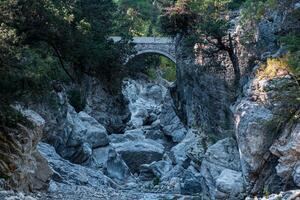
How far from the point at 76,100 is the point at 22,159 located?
15901 millimetres

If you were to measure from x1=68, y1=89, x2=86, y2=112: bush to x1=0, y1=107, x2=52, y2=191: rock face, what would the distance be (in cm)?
1400

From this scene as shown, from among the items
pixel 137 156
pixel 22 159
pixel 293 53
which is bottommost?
pixel 137 156

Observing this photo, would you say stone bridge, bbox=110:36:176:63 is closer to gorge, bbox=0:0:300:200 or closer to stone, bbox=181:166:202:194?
gorge, bbox=0:0:300:200

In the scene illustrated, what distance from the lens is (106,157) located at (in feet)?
75.3

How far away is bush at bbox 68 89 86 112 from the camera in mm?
27875

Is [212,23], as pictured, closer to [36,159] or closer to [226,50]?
[226,50]

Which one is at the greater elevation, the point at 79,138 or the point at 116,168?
the point at 79,138

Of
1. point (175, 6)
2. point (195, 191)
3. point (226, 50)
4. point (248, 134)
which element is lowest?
point (195, 191)

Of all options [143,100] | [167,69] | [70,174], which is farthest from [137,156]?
[167,69]

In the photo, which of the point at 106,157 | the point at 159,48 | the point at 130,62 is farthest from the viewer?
the point at 159,48

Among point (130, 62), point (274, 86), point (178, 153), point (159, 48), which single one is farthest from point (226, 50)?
point (159, 48)

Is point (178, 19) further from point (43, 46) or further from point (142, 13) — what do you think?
point (142, 13)

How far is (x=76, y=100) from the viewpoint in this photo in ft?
92.4

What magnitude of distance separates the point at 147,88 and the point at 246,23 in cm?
3511
